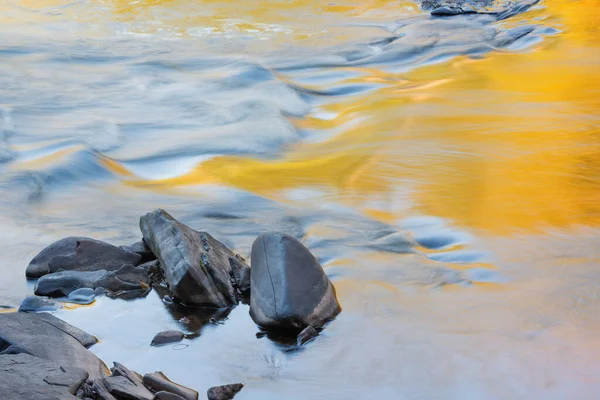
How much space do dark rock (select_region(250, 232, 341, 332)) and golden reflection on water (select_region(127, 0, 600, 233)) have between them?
5.74 ft

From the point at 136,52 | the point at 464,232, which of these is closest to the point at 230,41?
the point at 136,52

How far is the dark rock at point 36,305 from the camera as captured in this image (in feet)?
12.6

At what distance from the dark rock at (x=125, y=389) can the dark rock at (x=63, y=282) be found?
3.78 ft

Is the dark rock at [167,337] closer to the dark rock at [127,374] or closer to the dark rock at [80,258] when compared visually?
the dark rock at [127,374]

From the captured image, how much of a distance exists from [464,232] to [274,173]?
78.2 inches

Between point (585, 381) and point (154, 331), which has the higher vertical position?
point (154, 331)

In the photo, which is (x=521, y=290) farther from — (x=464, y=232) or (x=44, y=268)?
(x=44, y=268)

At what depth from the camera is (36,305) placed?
3857mm

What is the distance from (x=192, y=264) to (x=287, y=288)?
0.52 meters

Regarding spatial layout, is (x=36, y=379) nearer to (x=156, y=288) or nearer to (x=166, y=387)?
(x=166, y=387)

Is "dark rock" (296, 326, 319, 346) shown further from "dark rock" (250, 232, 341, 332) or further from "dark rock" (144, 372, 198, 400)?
"dark rock" (144, 372, 198, 400)

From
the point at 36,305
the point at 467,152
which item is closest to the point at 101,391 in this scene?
the point at 36,305

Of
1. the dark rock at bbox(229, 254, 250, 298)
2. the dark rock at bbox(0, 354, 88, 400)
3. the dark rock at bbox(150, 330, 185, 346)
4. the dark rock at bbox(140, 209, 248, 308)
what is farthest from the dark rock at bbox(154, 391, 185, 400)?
the dark rock at bbox(229, 254, 250, 298)

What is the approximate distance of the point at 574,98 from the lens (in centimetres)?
862
